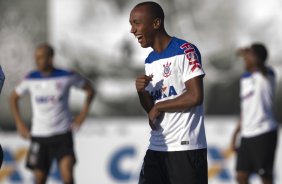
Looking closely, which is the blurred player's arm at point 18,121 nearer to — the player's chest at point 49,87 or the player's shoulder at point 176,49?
the player's chest at point 49,87

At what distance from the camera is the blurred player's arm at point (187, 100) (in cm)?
563

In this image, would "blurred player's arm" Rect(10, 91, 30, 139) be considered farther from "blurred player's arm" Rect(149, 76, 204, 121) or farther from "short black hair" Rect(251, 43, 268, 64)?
"blurred player's arm" Rect(149, 76, 204, 121)

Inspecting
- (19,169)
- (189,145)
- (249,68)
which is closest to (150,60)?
(189,145)

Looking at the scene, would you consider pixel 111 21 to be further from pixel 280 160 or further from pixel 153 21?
pixel 153 21

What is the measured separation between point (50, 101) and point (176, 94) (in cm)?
417

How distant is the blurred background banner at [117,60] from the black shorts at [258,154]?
2.46 m

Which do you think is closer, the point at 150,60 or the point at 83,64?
the point at 150,60

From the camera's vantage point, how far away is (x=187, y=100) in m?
5.66

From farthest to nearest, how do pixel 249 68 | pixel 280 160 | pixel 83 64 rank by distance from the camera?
1. pixel 83 64
2. pixel 280 160
3. pixel 249 68

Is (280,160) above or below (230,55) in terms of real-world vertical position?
below

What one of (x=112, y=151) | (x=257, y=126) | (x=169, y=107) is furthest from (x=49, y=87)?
(x=169, y=107)

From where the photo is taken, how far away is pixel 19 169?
13125mm

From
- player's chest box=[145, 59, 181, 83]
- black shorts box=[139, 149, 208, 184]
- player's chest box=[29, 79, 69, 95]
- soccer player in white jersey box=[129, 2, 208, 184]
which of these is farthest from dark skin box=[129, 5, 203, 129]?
player's chest box=[29, 79, 69, 95]

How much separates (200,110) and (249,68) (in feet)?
12.5
